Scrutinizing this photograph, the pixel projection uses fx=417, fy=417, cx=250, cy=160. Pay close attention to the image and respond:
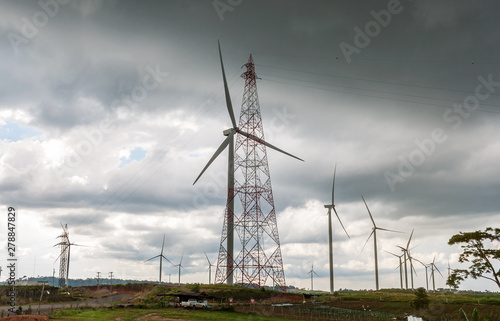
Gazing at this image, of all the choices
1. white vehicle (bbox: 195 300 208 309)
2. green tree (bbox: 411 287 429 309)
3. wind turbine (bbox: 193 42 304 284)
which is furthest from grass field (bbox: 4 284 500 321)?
wind turbine (bbox: 193 42 304 284)

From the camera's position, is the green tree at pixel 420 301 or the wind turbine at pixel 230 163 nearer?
the green tree at pixel 420 301

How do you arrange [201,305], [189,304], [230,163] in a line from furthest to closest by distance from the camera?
[230,163] → [201,305] → [189,304]

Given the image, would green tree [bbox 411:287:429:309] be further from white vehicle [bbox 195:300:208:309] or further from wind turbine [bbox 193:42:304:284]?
white vehicle [bbox 195:300:208:309]

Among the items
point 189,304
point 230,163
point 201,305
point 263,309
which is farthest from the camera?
point 230,163

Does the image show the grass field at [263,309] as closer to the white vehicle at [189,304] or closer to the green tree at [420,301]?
the green tree at [420,301]

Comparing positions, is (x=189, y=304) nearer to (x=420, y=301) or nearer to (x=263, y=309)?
(x=263, y=309)

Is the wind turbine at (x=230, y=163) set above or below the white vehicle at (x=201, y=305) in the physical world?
above

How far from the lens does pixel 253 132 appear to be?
88.9 meters

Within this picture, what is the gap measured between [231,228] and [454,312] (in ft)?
141

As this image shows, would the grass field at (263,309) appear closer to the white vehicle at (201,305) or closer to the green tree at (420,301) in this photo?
the green tree at (420,301)

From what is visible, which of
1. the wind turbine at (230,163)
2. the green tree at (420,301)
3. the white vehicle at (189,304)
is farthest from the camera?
the wind turbine at (230,163)

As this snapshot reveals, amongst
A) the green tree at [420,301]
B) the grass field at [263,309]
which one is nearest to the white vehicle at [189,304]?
the grass field at [263,309]

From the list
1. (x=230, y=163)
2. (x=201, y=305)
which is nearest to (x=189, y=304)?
(x=201, y=305)

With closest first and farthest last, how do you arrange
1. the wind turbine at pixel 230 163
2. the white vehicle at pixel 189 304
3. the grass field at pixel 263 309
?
the grass field at pixel 263 309, the white vehicle at pixel 189 304, the wind turbine at pixel 230 163
